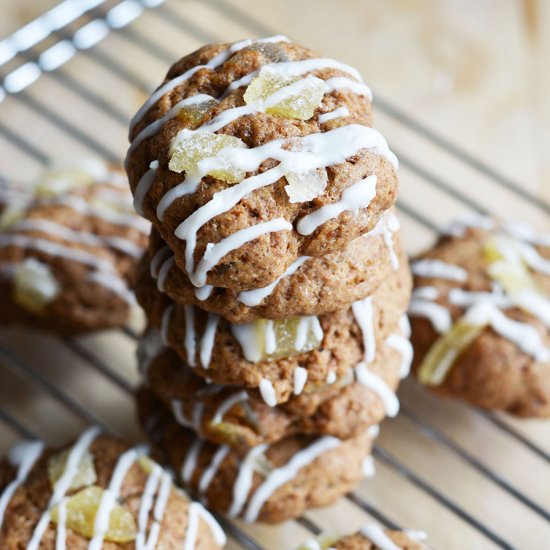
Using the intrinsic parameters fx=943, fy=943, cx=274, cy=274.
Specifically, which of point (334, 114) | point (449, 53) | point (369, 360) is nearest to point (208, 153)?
point (334, 114)

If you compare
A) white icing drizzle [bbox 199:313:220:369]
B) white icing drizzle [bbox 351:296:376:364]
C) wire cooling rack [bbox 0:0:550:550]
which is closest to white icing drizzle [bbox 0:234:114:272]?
wire cooling rack [bbox 0:0:550:550]

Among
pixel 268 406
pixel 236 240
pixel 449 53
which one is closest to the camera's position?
pixel 236 240

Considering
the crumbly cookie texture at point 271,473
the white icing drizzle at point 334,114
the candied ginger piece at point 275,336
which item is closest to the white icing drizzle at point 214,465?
the crumbly cookie texture at point 271,473

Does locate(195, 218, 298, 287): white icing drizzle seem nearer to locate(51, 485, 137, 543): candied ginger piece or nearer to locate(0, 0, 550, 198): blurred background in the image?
locate(51, 485, 137, 543): candied ginger piece

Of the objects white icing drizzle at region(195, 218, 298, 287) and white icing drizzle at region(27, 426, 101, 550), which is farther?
white icing drizzle at region(27, 426, 101, 550)

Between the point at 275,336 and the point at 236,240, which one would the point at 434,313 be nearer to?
the point at 275,336

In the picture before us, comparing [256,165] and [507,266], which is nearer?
[256,165]

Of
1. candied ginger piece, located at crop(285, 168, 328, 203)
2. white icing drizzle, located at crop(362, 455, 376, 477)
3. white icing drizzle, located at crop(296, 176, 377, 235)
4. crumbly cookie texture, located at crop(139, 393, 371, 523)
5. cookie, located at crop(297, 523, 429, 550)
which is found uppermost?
candied ginger piece, located at crop(285, 168, 328, 203)

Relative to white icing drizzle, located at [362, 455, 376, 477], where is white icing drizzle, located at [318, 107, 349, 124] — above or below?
above
